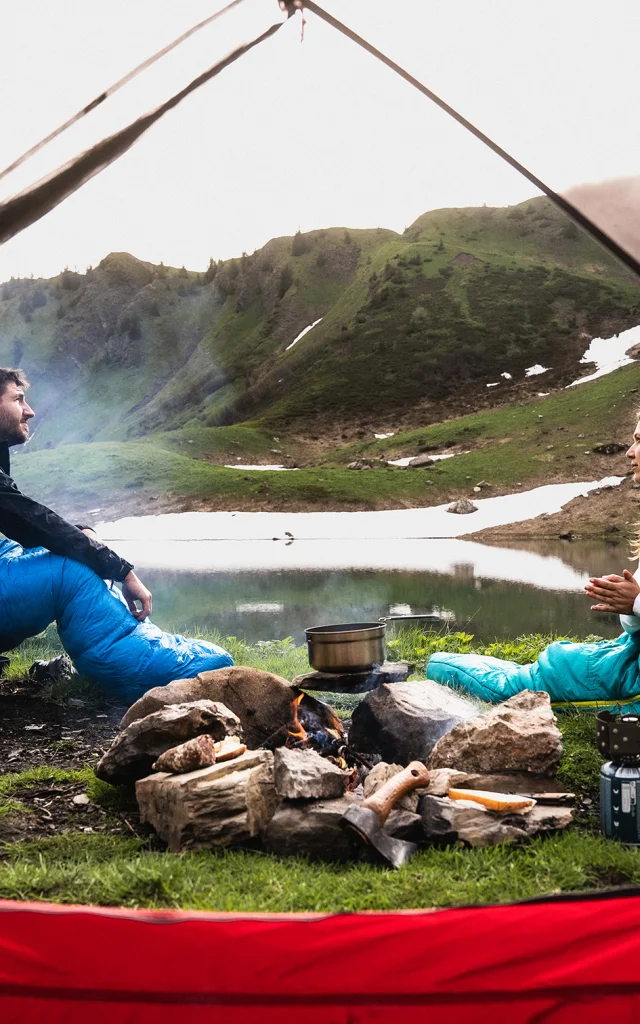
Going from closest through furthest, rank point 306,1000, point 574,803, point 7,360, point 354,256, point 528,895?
1. point 306,1000
2. point 528,895
3. point 574,803
4. point 7,360
5. point 354,256

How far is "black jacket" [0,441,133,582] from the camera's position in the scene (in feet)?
13.2

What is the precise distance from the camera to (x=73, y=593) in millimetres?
4148

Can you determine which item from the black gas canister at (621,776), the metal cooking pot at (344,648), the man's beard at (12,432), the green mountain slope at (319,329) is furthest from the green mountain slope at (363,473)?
the black gas canister at (621,776)

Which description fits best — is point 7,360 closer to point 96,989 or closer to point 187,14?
point 187,14

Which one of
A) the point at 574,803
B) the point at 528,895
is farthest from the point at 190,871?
the point at 574,803

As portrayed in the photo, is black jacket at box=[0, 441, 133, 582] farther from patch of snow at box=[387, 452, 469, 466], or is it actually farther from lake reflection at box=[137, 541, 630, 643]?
Result: patch of snow at box=[387, 452, 469, 466]

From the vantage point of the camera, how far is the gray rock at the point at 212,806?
8.24 feet

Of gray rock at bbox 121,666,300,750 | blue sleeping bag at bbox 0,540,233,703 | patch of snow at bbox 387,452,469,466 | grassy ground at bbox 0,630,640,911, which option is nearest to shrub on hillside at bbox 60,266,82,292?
blue sleeping bag at bbox 0,540,233,703

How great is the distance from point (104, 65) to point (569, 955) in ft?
10.6

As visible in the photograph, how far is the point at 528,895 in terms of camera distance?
2.08 metres

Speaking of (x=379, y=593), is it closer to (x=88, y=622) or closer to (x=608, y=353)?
(x=608, y=353)

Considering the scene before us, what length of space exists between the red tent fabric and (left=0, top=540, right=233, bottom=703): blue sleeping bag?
2.37 m

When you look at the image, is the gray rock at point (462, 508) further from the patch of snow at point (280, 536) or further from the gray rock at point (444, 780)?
the gray rock at point (444, 780)

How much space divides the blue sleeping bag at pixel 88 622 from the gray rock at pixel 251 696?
0.67m
